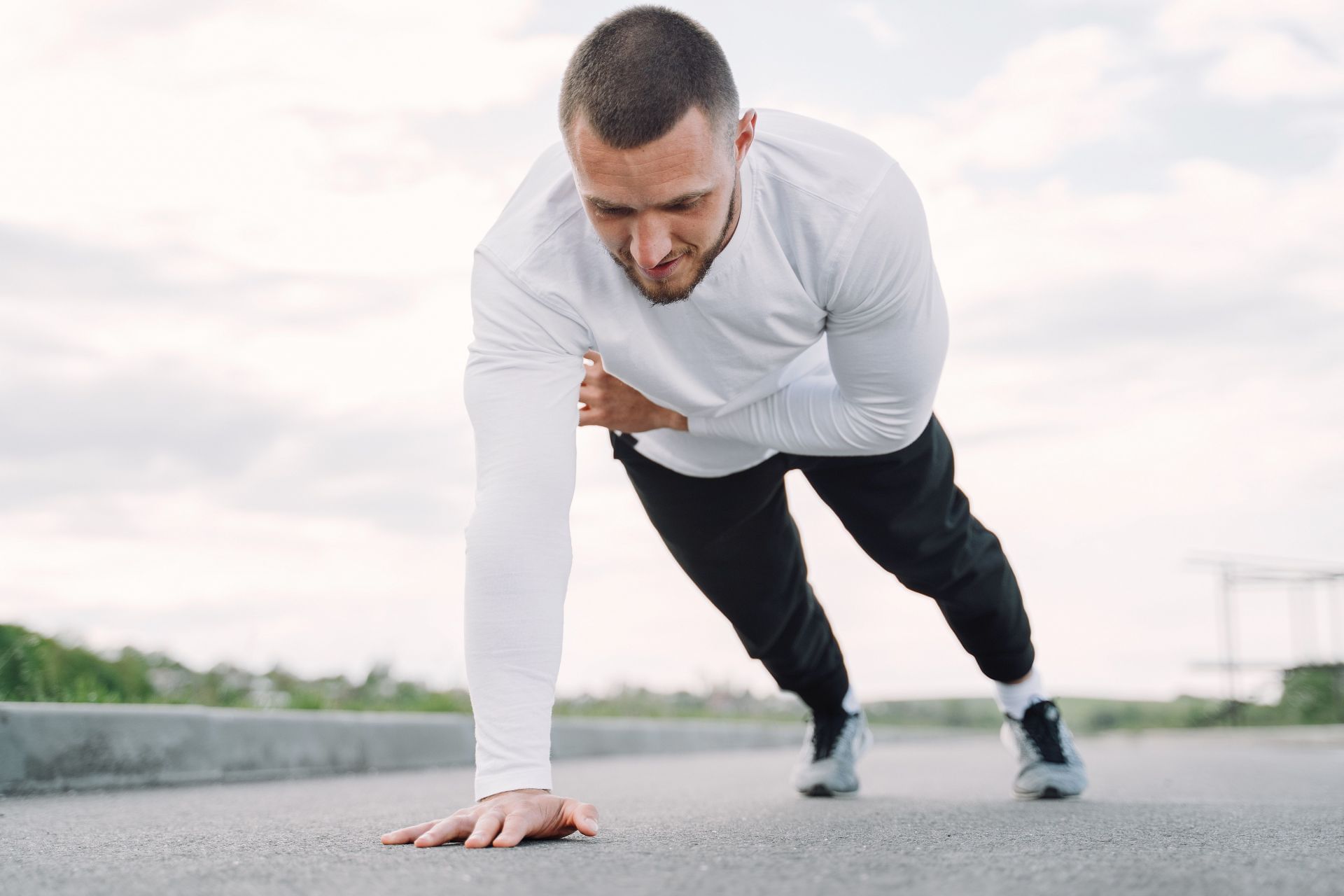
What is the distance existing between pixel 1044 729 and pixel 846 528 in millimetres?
966

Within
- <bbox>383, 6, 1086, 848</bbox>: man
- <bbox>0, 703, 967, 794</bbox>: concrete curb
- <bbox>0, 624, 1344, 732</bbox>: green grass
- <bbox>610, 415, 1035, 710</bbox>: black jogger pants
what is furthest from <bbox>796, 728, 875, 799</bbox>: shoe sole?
<bbox>0, 624, 1344, 732</bbox>: green grass

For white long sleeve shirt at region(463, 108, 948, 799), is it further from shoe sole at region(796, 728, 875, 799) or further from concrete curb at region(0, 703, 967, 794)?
concrete curb at region(0, 703, 967, 794)

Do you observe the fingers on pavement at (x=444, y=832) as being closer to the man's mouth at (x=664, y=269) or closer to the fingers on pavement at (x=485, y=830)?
the fingers on pavement at (x=485, y=830)

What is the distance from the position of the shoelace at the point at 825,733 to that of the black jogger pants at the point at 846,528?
0.93 ft

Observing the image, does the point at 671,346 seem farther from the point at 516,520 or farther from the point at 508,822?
the point at 508,822

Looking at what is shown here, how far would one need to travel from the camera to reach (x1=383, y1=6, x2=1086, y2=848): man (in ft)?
8.21

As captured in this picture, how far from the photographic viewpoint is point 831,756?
4168 mm

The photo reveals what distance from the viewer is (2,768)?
3863mm

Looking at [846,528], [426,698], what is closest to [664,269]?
[846,528]

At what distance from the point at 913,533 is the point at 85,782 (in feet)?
9.26

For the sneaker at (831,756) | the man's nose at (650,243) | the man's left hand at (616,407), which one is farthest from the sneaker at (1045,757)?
the man's nose at (650,243)

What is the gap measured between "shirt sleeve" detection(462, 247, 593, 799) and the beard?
17 cm

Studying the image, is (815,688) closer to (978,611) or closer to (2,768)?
(978,611)

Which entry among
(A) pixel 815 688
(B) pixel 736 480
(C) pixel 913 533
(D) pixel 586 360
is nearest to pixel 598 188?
(D) pixel 586 360
